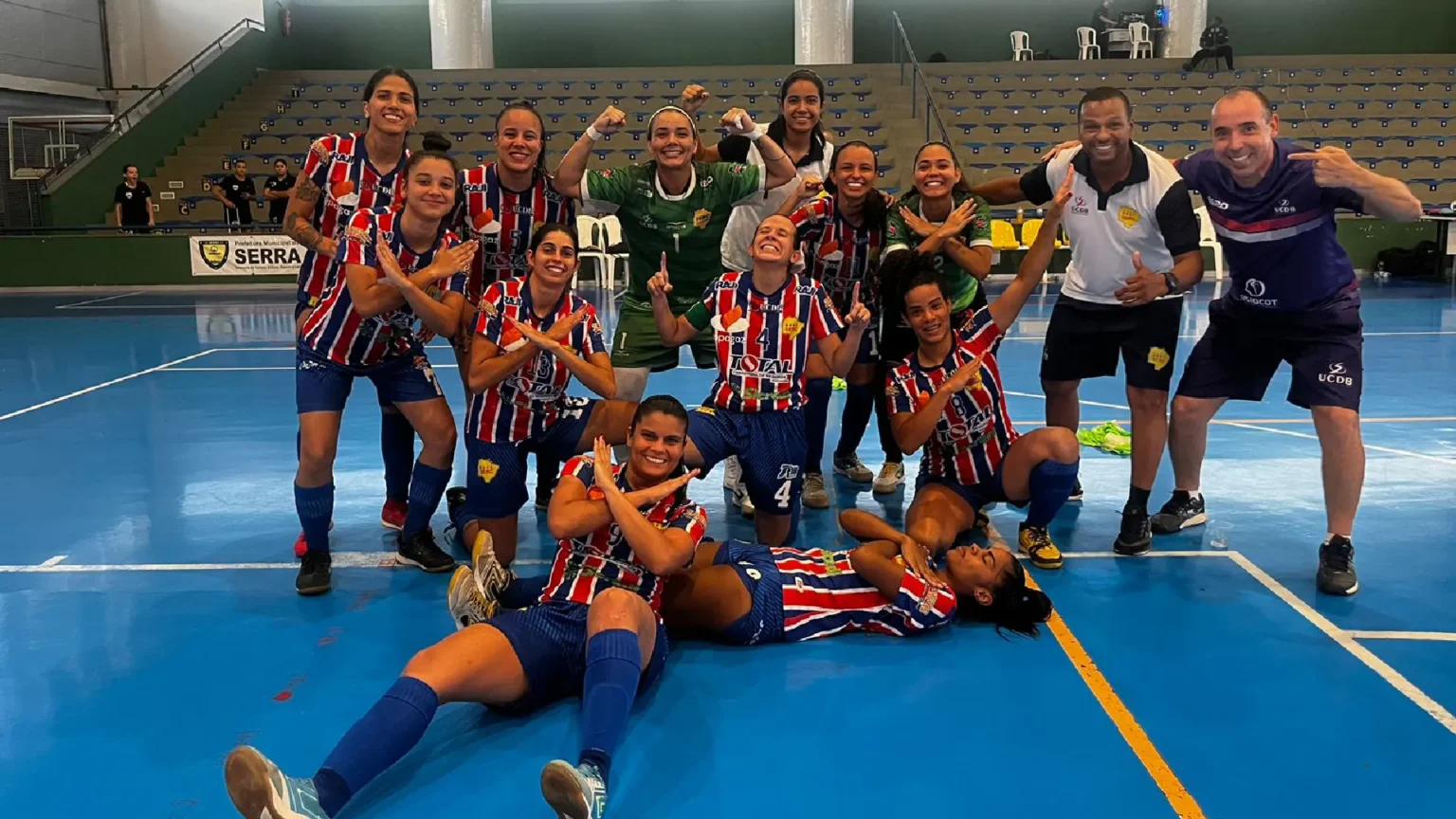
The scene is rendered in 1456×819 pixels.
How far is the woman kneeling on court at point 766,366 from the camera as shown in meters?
4.77

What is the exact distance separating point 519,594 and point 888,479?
2.61m

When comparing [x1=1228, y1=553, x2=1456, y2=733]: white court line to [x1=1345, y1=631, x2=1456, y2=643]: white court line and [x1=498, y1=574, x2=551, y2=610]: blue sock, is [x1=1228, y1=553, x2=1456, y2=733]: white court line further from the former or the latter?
[x1=498, y1=574, x2=551, y2=610]: blue sock

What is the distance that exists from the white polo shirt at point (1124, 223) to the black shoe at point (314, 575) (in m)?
3.70

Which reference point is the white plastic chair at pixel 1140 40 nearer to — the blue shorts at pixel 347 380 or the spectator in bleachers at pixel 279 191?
the spectator in bleachers at pixel 279 191

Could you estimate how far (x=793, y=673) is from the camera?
3.69 m

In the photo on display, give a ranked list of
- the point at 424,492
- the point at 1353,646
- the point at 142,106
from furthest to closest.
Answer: the point at 142,106, the point at 424,492, the point at 1353,646

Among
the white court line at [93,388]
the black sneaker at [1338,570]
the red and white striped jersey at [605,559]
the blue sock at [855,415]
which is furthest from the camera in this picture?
the white court line at [93,388]

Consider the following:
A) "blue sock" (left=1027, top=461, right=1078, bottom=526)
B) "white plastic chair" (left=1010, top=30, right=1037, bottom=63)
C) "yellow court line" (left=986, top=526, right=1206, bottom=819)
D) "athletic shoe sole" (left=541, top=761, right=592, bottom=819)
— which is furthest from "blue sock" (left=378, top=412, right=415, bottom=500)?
"white plastic chair" (left=1010, top=30, right=1037, bottom=63)

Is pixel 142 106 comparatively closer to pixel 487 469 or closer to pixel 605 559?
pixel 487 469

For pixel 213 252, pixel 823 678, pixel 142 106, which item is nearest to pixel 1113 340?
pixel 823 678

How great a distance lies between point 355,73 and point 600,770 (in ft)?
84.8

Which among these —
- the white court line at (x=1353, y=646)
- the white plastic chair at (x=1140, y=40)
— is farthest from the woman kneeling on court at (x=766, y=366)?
the white plastic chair at (x=1140, y=40)

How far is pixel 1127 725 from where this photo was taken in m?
3.27

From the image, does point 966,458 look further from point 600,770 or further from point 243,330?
point 243,330
